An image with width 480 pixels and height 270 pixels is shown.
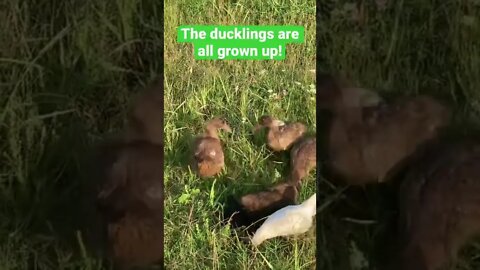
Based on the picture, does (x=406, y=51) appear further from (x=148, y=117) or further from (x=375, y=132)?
(x=148, y=117)

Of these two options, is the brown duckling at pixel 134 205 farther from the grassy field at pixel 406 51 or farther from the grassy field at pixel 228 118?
the grassy field at pixel 406 51

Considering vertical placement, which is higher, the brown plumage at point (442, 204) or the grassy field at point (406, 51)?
the grassy field at point (406, 51)

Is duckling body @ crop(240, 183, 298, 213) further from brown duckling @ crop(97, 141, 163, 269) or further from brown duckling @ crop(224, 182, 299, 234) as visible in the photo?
brown duckling @ crop(97, 141, 163, 269)

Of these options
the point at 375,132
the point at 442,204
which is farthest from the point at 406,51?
the point at 442,204

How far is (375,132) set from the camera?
1.00 m

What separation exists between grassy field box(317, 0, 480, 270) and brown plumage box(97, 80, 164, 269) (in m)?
0.25

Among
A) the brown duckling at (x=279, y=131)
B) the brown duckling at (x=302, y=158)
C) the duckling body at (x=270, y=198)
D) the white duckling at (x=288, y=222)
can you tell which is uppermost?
the brown duckling at (x=279, y=131)

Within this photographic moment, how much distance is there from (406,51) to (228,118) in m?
0.28

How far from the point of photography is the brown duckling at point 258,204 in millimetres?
986

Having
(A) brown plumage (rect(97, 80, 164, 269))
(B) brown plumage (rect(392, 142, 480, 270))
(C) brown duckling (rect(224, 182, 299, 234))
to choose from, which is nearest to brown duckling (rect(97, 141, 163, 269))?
(A) brown plumage (rect(97, 80, 164, 269))

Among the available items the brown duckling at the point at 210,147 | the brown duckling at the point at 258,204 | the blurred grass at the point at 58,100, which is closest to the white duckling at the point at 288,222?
the brown duckling at the point at 258,204

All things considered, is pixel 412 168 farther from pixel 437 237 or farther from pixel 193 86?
pixel 193 86

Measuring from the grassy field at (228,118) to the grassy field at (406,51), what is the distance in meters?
0.03

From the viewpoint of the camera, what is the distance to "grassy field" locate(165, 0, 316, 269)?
98 cm
